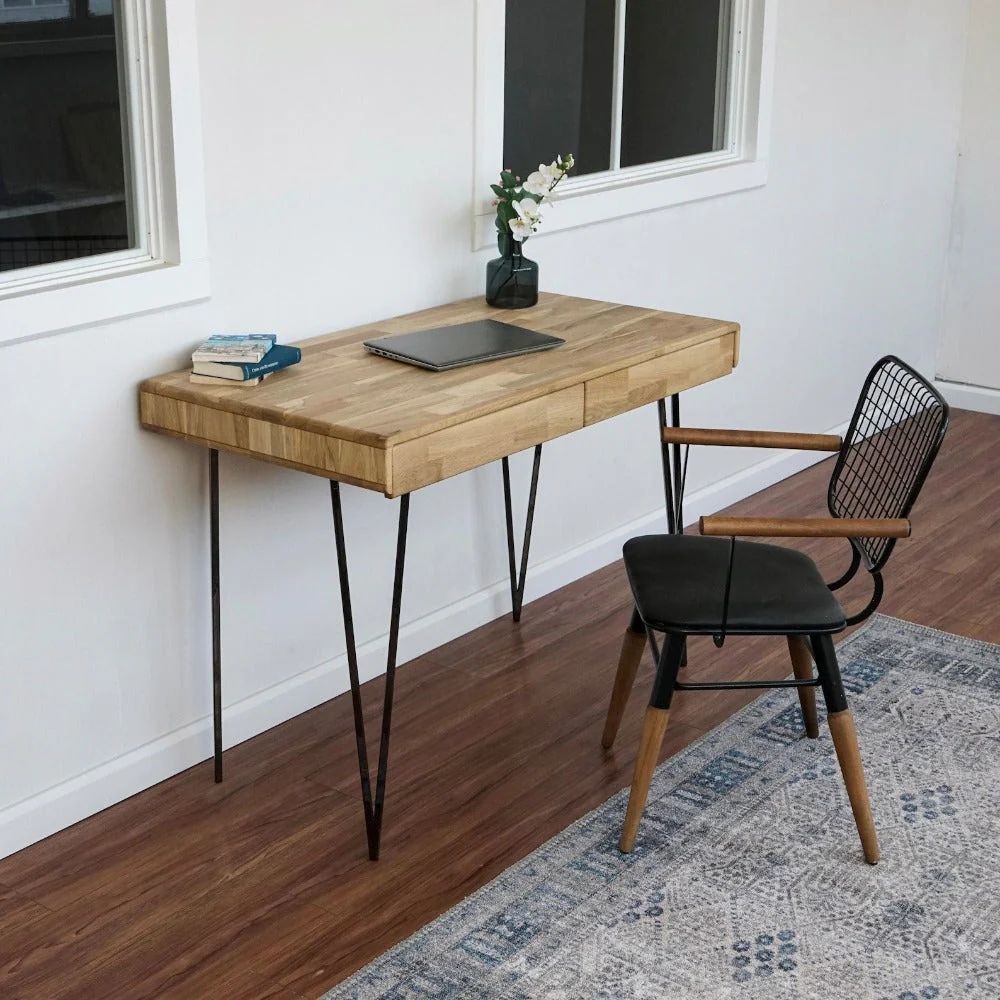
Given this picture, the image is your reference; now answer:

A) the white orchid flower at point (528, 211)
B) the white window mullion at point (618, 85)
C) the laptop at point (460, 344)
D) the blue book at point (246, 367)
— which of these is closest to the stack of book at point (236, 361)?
the blue book at point (246, 367)

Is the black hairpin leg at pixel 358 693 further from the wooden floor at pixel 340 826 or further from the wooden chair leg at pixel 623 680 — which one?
the wooden chair leg at pixel 623 680

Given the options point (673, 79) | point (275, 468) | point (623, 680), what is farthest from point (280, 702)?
point (673, 79)

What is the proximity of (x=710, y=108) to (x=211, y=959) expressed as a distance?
9.18 feet

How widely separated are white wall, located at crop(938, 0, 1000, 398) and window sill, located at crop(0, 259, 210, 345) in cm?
355

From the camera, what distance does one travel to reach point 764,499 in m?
4.50

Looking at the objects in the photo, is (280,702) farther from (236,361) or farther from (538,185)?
(538,185)

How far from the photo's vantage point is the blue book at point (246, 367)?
8.39ft

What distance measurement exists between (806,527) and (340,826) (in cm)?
104

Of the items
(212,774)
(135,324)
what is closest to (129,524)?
(135,324)

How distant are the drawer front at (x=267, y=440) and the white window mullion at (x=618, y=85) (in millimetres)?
1649

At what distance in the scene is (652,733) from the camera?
2541 mm

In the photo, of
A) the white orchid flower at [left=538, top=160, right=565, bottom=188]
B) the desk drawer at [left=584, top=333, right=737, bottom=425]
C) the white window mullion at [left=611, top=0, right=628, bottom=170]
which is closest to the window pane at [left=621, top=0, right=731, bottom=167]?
the white window mullion at [left=611, top=0, right=628, bottom=170]

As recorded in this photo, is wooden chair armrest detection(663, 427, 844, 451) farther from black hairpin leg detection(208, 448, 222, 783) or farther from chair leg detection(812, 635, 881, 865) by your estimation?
black hairpin leg detection(208, 448, 222, 783)

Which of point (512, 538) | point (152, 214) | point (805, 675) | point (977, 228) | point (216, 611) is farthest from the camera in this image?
point (977, 228)
